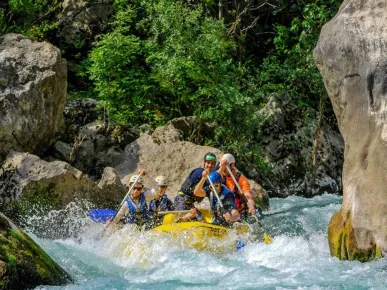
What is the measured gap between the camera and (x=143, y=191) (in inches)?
424

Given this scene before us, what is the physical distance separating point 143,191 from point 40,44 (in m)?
4.50

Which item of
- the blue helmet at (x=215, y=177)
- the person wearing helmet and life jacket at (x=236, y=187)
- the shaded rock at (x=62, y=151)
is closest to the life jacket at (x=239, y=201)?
the person wearing helmet and life jacket at (x=236, y=187)

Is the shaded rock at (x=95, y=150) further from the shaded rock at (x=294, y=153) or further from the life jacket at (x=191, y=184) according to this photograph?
the life jacket at (x=191, y=184)

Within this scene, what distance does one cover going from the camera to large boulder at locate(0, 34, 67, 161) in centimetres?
1281

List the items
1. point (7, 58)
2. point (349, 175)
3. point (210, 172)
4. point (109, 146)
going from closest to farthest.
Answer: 1. point (349, 175)
2. point (210, 172)
3. point (7, 58)
4. point (109, 146)

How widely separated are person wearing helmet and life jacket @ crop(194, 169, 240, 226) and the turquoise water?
2.78 ft

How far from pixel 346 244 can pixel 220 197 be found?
8.58ft

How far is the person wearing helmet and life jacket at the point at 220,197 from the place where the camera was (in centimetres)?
976

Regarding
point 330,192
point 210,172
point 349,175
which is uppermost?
point 349,175

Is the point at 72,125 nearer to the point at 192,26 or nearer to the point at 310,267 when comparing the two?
the point at 192,26

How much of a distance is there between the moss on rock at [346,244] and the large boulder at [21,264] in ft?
9.47

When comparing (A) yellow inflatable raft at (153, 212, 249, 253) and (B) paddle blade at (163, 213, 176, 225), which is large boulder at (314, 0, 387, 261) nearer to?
(A) yellow inflatable raft at (153, 212, 249, 253)

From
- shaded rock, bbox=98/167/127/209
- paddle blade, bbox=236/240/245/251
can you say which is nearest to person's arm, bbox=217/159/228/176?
paddle blade, bbox=236/240/245/251

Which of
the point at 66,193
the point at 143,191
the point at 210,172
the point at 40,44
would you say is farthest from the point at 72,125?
the point at 210,172
